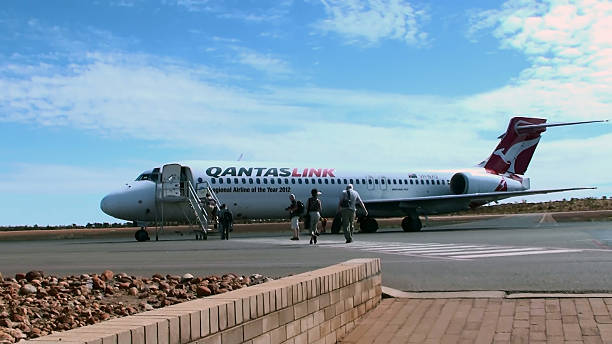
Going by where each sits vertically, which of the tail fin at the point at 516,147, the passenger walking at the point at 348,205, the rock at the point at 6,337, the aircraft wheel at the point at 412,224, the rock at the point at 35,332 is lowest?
the rock at the point at 35,332

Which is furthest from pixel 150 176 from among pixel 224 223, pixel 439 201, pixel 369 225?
pixel 439 201

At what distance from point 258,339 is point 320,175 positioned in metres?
26.7

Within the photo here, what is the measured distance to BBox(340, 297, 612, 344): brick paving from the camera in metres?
5.96

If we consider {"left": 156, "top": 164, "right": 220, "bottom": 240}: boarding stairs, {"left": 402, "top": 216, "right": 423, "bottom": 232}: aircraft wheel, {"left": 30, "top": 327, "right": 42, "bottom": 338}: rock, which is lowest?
{"left": 30, "top": 327, "right": 42, "bottom": 338}: rock

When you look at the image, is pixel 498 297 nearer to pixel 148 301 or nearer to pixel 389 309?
pixel 389 309

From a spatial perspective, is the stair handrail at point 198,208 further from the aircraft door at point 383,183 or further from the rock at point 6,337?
the rock at point 6,337

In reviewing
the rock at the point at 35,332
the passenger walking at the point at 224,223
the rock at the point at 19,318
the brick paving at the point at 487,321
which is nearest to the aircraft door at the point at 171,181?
the passenger walking at the point at 224,223

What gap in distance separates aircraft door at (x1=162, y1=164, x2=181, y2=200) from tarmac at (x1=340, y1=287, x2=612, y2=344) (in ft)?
64.5

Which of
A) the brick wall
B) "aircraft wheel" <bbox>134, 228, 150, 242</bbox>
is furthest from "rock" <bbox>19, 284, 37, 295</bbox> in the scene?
"aircraft wheel" <bbox>134, 228, 150, 242</bbox>

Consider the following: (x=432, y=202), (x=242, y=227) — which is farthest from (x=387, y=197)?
(x=242, y=227)

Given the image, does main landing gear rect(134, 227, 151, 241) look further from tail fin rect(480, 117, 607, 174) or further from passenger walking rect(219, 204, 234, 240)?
tail fin rect(480, 117, 607, 174)

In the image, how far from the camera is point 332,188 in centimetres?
3166

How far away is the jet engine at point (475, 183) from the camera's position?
36812mm

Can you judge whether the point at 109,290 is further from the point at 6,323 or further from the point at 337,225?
the point at 337,225
